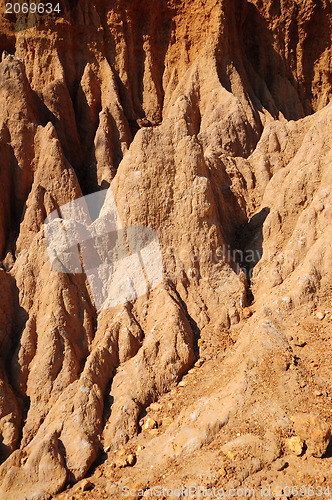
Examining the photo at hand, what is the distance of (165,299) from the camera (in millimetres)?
9984

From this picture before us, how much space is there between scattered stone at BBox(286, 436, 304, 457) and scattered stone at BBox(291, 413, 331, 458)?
0.25 ft

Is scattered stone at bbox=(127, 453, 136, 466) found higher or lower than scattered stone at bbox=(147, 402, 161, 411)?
lower

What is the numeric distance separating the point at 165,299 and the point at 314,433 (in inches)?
170

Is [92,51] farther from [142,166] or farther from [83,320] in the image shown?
[83,320]

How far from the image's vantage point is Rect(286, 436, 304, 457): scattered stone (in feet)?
22.4

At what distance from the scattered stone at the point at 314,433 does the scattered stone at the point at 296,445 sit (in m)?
0.08

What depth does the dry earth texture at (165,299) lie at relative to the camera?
292 inches

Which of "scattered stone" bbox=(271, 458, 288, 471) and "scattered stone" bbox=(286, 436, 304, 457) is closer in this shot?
"scattered stone" bbox=(271, 458, 288, 471)

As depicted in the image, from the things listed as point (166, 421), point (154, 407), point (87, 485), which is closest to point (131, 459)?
point (87, 485)

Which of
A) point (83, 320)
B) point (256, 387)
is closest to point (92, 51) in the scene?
point (83, 320)

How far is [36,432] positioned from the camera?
8.77 meters

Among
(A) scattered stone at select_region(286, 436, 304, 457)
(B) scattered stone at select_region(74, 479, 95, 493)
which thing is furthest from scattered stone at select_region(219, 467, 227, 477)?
(B) scattered stone at select_region(74, 479, 95, 493)

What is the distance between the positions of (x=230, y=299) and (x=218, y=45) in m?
12.9

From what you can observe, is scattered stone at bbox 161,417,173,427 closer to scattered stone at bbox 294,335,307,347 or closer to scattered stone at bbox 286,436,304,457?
scattered stone at bbox 286,436,304,457
